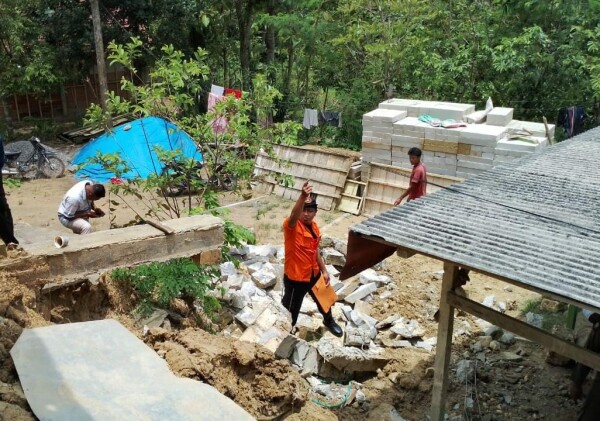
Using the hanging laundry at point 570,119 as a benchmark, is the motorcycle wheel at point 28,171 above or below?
below

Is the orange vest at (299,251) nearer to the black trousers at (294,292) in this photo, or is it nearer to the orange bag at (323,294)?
the black trousers at (294,292)

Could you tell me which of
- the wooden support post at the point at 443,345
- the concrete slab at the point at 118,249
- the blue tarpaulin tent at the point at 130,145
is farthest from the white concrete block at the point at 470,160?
the blue tarpaulin tent at the point at 130,145

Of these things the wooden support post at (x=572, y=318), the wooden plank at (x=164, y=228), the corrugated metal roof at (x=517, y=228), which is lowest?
the wooden support post at (x=572, y=318)

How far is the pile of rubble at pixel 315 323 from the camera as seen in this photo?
238 inches

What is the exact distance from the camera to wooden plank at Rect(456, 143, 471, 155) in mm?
10688

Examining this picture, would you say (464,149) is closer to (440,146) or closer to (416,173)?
(440,146)

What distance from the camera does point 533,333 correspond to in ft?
13.8

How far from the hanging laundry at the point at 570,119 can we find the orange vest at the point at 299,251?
8870 mm

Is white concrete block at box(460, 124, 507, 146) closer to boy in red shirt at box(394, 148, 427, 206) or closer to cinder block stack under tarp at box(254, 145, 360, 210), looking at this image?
boy in red shirt at box(394, 148, 427, 206)

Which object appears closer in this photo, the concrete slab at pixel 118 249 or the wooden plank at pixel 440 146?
the concrete slab at pixel 118 249

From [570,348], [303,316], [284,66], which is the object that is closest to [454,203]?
[570,348]

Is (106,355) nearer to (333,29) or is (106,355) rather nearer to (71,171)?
(71,171)

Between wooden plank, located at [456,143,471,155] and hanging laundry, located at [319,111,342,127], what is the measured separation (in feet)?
16.8

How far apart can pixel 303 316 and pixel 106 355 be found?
12.1ft
